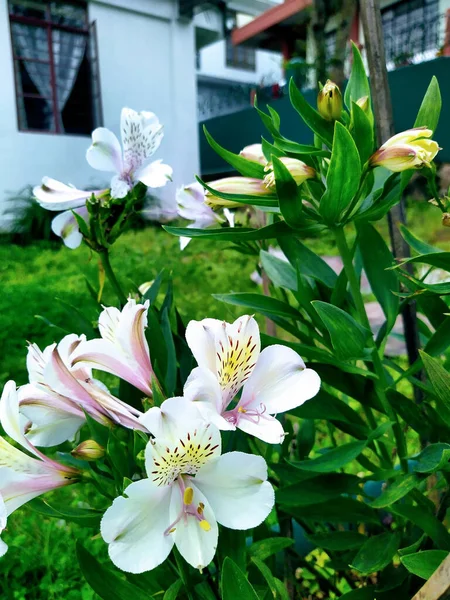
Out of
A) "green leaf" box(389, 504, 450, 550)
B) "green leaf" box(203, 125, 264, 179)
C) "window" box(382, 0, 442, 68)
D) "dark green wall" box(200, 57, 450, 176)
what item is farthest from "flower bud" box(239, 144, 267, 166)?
"window" box(382, 0, 442, 68)

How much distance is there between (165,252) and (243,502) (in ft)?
11.9

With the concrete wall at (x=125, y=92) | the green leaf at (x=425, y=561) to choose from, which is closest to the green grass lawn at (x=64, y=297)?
the green leaf at (x=425, y=561)

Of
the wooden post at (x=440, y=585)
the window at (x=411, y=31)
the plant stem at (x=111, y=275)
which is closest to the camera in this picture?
the wooden post at (x=440, y=585)

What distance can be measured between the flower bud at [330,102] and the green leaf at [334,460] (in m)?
0.32

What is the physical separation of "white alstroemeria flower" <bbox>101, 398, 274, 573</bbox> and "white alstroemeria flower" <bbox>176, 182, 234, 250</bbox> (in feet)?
1.35

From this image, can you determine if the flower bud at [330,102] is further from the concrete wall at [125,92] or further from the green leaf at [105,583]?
the concrete wall at [125,92]

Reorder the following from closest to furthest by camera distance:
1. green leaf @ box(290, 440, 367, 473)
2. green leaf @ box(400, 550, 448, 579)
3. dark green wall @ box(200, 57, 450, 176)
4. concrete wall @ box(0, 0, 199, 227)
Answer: green leaf @ box(400, 550, 448, 579) → green leaf @ box(290, 440, 367, 473) → dark green wall @ box(200, 57, 450, 176) → concrete wall @ box(0, 0, 199, 227)

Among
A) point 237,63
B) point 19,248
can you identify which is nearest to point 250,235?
point 19,248

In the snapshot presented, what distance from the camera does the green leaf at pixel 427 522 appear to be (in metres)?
0.52

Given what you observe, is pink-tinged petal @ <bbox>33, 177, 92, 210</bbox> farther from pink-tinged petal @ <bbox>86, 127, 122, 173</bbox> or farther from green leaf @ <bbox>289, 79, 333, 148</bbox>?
green leaf @ <bbox>289, 79, 333, 148</bbox>

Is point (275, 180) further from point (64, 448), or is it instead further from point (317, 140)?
point (64, 448)

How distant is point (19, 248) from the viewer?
15.2ft

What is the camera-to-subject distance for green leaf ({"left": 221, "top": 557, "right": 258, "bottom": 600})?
0.37m

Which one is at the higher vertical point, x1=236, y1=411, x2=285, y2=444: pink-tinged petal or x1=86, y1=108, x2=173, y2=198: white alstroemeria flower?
x1=86, y1=108, x2=173, y2=198: white alstroemeria flower
